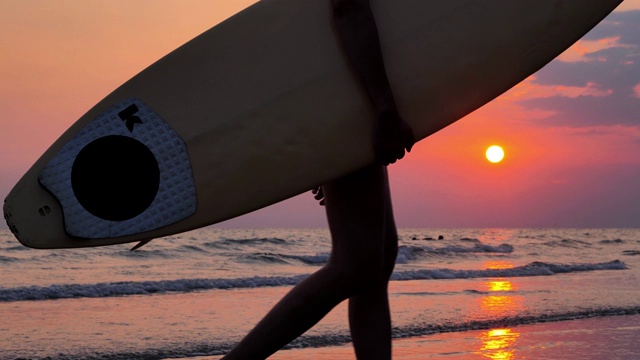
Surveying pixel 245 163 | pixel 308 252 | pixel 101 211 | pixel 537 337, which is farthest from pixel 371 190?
pixel 308 252

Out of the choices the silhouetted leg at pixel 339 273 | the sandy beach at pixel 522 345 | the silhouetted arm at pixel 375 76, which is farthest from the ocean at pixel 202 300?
the silhouetted arm at pixel 375 76

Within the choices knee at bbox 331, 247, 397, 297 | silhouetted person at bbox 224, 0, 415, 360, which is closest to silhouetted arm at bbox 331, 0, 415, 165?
silhouetted person at bbox 224, 0, 415, 360

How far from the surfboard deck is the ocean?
222 centimetres

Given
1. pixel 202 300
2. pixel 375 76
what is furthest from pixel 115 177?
pixel 202 300

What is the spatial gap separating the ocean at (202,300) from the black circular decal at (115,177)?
2221 mm

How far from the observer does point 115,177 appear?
2.56 metres

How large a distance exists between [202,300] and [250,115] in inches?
215

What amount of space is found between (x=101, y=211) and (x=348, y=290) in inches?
30.5

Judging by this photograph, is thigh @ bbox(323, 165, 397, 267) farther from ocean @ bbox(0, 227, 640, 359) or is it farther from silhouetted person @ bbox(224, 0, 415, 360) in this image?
ocean @ bbox(0, 227, 640, 359)

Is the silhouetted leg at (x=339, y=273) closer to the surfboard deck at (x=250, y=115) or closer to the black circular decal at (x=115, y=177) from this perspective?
the surfboard deck at (x=250, y=115)

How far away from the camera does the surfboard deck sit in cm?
253

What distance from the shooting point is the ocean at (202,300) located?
201 inches

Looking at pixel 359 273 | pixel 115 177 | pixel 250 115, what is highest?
pixel 250 115

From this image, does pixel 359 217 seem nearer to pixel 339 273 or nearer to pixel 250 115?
pixel 339 273
